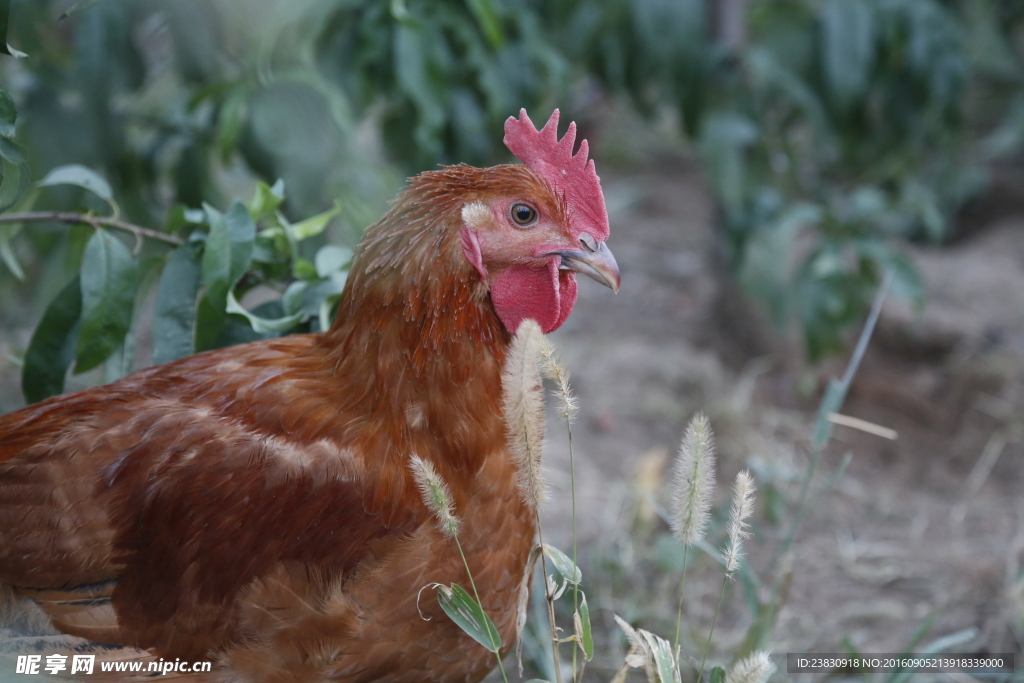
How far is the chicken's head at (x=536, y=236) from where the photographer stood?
5.19 ft

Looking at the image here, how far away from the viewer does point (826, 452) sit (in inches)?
139

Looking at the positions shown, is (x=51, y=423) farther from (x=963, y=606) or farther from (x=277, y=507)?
(x=963, y=606)

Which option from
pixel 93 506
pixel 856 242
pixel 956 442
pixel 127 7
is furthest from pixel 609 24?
pixel 93 506

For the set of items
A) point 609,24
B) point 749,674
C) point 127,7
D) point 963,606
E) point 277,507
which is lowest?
point 963,606

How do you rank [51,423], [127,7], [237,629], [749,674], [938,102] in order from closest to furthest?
1. [749,674]
2. [237,629]
3. [51,423]
4. [127,7]
5. [938,102]

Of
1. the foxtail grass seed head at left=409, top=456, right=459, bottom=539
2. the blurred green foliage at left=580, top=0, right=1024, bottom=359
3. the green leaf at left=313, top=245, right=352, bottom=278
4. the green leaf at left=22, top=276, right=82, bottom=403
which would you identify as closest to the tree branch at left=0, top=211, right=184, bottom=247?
the green leaf at left=22, top=276, right=82, bottom=403

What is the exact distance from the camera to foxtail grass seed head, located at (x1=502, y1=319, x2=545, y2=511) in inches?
53.5

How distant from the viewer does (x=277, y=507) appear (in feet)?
5.04

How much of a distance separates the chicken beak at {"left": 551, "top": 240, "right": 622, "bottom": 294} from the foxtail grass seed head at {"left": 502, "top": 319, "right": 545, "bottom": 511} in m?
0.25

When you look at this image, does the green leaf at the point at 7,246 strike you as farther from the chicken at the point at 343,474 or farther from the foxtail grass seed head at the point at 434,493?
the foxtail grass seed head at the point at 434,493

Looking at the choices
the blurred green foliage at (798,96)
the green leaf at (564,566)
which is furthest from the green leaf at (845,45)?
the green leaf at (564,566)

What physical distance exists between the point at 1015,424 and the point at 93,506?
3.54m

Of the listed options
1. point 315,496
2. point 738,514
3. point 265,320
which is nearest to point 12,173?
point 265,320

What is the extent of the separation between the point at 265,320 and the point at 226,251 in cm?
22
